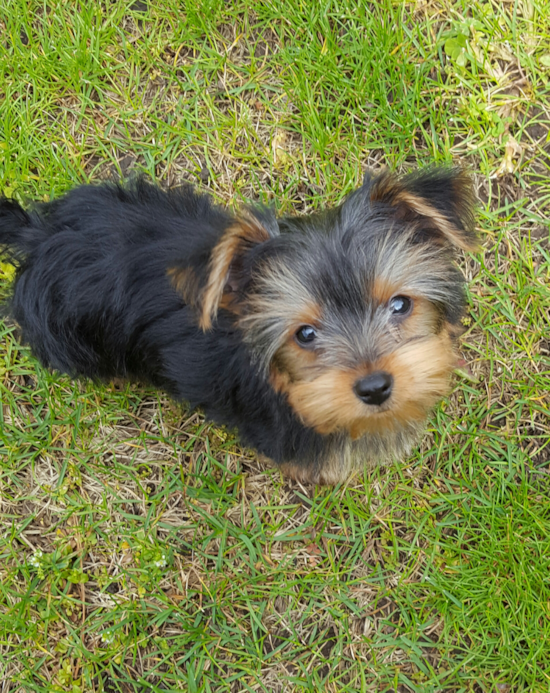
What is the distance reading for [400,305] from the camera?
10.3 ft

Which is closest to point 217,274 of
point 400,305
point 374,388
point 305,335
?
point 305,335

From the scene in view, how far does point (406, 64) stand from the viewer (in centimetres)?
479

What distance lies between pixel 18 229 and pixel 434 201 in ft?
8.49

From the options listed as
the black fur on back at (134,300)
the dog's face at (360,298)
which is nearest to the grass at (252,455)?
the black fur on back at (134,300)

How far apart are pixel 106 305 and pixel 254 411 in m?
1.12

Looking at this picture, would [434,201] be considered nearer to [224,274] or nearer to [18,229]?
[224,274]

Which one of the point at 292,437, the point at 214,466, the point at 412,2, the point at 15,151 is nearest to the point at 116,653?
the point at 214,466

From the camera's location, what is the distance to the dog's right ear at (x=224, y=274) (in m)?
2.73

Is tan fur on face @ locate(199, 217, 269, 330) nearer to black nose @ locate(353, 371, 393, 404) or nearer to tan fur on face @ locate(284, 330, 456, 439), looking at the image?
tan fur on face @ locate(284, 330, 456, 439)

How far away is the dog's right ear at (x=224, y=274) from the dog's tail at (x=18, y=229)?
1.33m

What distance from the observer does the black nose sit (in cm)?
284

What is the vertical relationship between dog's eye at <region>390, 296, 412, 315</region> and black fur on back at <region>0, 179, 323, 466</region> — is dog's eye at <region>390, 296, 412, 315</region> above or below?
above

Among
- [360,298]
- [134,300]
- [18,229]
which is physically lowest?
[134,300]

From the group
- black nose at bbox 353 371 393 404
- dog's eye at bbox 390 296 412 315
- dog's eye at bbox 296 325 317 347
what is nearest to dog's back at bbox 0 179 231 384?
dog's eye at bbox 296 325 317 347
